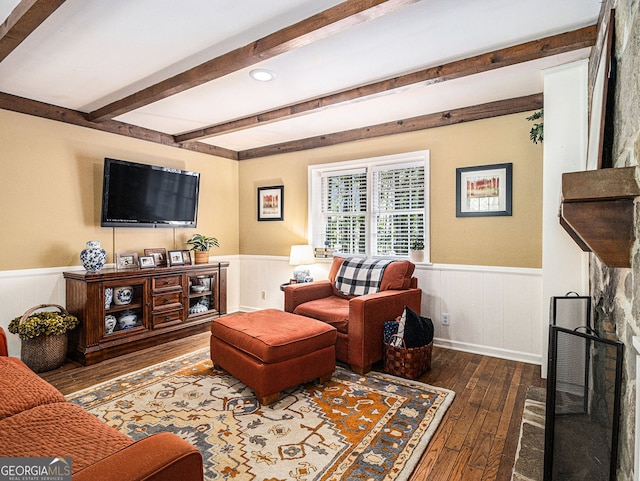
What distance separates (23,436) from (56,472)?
0.36 m

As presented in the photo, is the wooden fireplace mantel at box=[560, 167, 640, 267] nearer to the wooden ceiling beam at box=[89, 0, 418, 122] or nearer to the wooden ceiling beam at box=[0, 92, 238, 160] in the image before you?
the wooden ceiling beam at box=[89, 0, 418, 122]

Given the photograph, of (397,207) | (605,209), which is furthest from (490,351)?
(605,209)

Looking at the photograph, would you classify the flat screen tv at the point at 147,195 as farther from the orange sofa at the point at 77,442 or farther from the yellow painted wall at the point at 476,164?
the orange sofa at the point at 77,442

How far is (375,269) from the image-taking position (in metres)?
→ 3.63

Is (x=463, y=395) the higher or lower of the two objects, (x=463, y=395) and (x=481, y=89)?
the lower

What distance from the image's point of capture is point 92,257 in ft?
11.2

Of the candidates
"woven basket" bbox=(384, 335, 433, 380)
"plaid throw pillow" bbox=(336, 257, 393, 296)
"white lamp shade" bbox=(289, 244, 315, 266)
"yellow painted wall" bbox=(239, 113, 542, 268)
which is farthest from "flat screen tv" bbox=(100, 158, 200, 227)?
"woven basket" bbox=(384, 335, 433, 380)

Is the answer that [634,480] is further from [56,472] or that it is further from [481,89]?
[481,89]

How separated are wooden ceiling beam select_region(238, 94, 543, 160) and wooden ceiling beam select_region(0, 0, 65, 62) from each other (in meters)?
3.01

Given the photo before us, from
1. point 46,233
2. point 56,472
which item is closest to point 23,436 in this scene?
point 56,472

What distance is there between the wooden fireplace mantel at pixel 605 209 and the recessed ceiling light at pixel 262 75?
2245mm

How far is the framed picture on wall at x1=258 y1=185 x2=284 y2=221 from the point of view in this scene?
4.96m

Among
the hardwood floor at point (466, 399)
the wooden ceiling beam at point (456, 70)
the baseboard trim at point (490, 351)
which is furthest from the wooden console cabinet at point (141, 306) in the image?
the baseboard trim at point (490, 351)

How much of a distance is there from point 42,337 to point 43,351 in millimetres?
121
